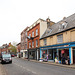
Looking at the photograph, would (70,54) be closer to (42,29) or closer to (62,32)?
(62,32)

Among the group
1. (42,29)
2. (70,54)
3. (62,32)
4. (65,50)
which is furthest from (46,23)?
(70,54)

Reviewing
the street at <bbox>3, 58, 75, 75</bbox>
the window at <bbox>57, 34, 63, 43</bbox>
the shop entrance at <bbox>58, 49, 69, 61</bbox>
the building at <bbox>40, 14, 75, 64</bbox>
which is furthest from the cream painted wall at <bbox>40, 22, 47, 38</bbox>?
the street at <bbox>3, 58, 75, 75</bbox>

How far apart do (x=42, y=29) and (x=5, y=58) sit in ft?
46.1

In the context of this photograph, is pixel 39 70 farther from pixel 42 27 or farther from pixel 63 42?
pixel 42 27

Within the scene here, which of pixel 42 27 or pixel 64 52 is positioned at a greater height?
pixel 42 27

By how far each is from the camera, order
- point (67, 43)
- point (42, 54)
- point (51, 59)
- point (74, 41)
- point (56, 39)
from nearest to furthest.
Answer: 1. point (74, 41)
2. point (67, 43)
3. point (56, 39)
4. point (51, 59)
5. point (42, 54)

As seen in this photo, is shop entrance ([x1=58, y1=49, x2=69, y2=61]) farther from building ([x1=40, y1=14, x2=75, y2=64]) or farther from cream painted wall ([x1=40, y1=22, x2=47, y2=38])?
cream painted wall ([x1=40, y1=22, x2=47, y2=38])

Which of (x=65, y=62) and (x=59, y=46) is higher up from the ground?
(x=59, y=46)

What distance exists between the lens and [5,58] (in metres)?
19.6

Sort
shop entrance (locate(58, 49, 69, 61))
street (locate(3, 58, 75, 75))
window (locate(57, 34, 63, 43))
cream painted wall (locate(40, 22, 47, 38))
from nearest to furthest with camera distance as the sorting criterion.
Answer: street (locate(3, 58, 75, 75)), shop entrance (locate(58, 49, 69, 61)), window (locate(57, 34, 63, 43)), cream painted wall (locate(40, 22, 47, 38))

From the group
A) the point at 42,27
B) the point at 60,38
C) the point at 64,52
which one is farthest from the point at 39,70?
the point at 42,27

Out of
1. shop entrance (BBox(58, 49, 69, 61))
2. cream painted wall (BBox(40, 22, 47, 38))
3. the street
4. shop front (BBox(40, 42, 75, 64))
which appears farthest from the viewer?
cream painted wall (BBox(40, 22, 47, 38))

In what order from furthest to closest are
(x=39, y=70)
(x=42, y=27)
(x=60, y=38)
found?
(x=42, y=27)
(x=60, y=38)
(x=39, y=70)

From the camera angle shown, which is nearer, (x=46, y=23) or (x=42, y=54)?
(x=42, y=54)
